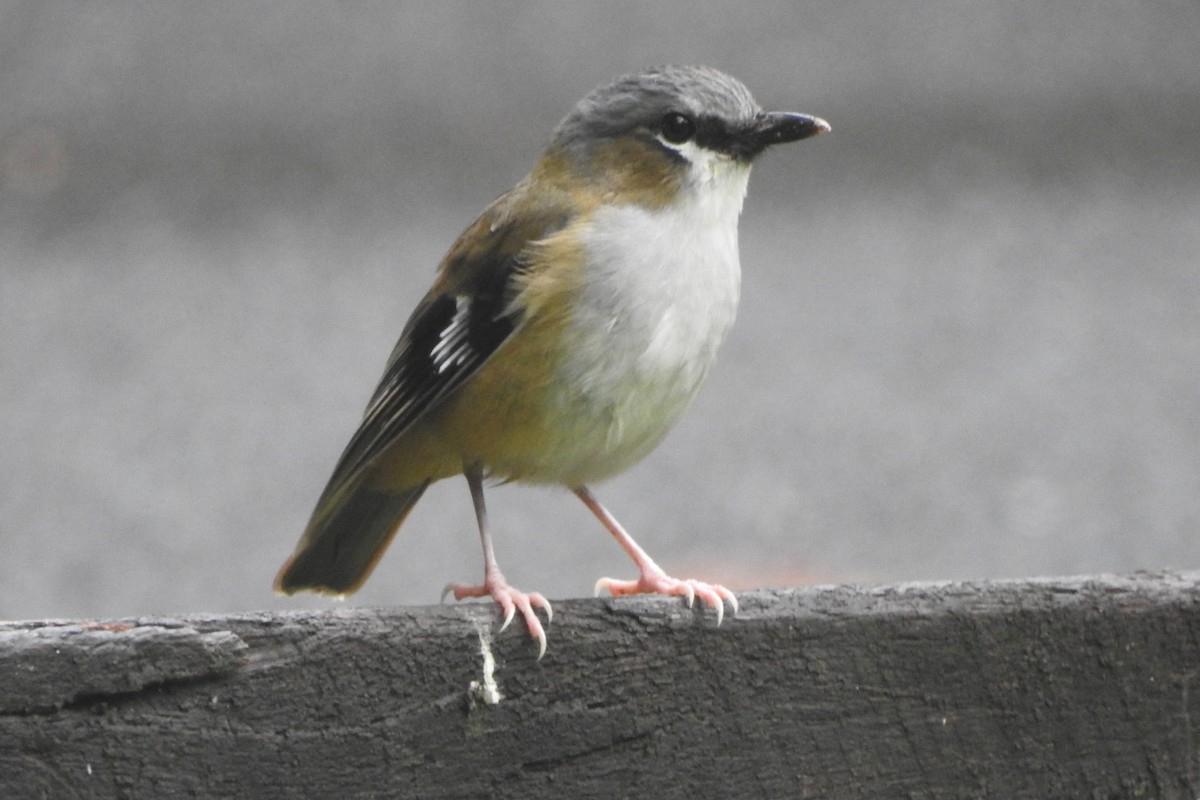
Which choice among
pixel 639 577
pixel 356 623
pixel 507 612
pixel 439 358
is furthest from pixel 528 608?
pixel 639 577

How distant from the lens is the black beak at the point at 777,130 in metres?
3.52

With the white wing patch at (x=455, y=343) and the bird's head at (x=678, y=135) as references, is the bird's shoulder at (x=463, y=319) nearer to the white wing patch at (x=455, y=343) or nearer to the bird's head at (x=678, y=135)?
the white wing patch at (x=455, y=343)

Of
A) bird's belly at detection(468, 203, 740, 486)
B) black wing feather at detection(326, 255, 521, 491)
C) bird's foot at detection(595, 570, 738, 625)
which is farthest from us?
black wing feather at detection(326, 255, 521, 491)

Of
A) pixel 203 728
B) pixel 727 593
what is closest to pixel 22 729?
pixel 203 728

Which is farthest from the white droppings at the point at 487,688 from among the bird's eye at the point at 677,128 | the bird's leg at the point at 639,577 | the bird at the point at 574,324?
the bird's eye at the point at 677,128

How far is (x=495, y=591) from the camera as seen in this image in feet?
9.31

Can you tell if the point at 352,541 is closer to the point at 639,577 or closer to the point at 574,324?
the point at 639,577

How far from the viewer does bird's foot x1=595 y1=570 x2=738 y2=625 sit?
2.16 m

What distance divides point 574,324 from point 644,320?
14 cm

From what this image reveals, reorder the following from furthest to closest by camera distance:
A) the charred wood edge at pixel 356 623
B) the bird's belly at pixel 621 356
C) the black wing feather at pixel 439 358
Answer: the black wing feather at pixel 439 358
the bird's belly at pixel 621 356
the charred wood edge at pixel 356 623

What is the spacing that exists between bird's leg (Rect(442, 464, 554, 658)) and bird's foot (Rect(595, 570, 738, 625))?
0.18 meters

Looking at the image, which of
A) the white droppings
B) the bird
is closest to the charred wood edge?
the white droppings

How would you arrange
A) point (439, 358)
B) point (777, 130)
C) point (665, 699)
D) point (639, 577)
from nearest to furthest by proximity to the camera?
point (665, 699), point (439, 358), point (777, 130), point (639, 577)

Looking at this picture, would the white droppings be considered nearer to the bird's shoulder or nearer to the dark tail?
the bird's shoulder
